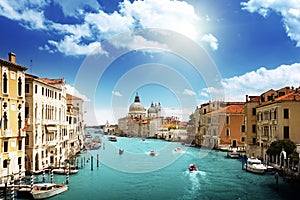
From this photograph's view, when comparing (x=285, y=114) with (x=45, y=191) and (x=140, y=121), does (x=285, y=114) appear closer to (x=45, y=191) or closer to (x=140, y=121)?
(x=45, y=191)

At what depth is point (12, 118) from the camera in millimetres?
16297

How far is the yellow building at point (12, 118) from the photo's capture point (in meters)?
15.5

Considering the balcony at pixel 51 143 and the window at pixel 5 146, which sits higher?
the window at pixel 5 146

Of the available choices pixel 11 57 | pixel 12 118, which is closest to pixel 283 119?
pixel 12 118

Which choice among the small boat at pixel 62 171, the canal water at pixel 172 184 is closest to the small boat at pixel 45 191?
the canal water at pixel 172 184

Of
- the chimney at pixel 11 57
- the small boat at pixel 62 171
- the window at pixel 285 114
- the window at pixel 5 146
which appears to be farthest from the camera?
the window at pixel 285 114

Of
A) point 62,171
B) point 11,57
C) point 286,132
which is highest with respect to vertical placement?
point 11,57

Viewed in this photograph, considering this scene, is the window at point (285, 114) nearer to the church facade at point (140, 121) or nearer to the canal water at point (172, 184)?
the canal water at point (172, 184)

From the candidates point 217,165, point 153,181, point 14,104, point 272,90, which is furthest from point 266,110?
point 14,104

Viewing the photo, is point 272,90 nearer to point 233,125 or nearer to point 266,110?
point 266,110

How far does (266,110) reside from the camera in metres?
23.8

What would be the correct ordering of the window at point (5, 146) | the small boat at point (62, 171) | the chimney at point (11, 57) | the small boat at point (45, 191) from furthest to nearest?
the small boat at point (62, 171)
the chimney at point (11, 57)
the window at point (5, 146)
the small boat at point (45, 191)

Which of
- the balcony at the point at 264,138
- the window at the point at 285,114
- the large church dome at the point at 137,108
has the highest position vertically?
the large church dome at the point at 137,108

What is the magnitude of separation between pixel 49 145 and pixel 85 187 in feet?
18.4
